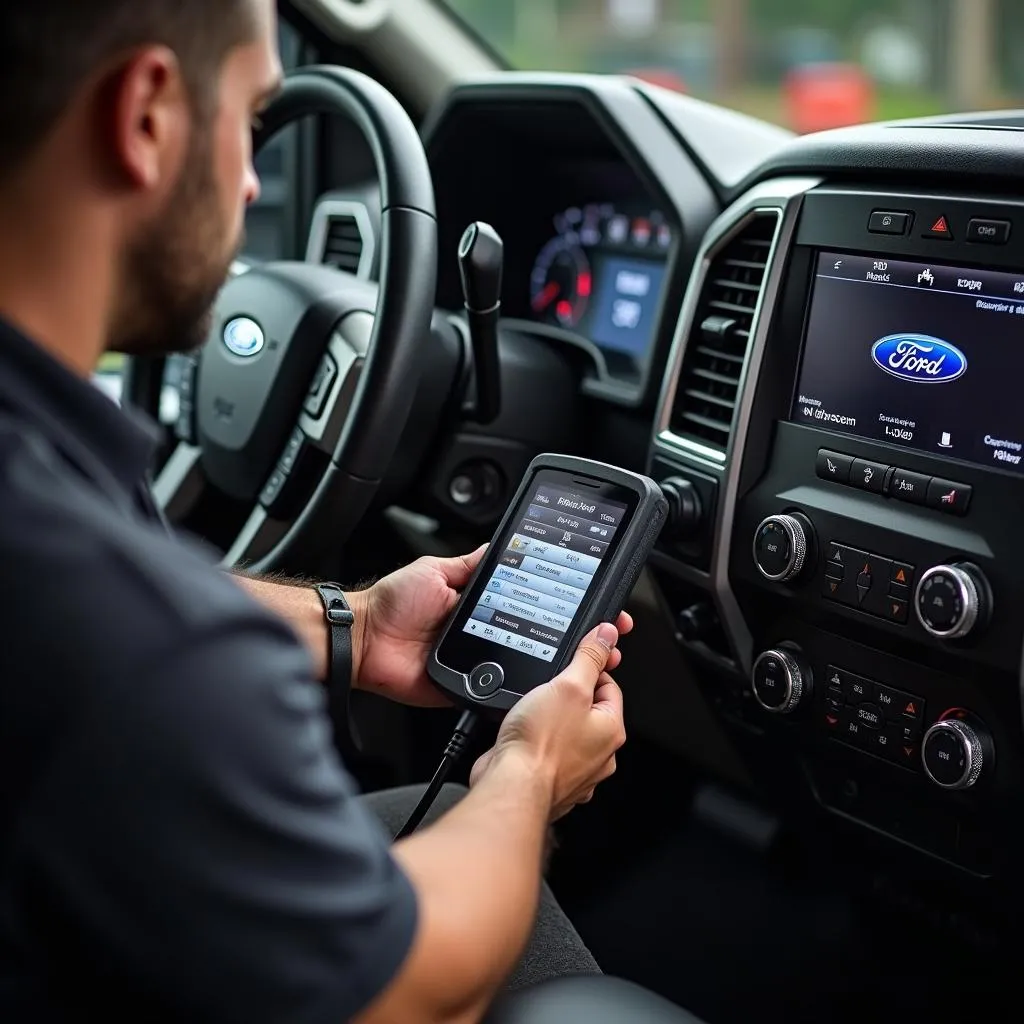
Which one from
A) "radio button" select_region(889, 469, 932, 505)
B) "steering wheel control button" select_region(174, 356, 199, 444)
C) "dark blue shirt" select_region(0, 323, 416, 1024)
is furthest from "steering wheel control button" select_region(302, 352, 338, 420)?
"dark blue shirt" select_region(0, 323, 416, 1024)

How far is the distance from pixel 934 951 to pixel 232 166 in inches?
57.7

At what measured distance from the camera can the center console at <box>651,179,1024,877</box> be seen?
121 cm

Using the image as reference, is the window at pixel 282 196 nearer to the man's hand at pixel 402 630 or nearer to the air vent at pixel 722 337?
the air vent at pixel 722 337

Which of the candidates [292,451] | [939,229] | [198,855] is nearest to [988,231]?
[939,229]

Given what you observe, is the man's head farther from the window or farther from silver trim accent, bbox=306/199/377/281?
the window

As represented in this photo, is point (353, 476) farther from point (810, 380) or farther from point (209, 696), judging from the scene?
point (209, 696)

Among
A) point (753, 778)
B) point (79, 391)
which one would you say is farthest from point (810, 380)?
point (79, 391)

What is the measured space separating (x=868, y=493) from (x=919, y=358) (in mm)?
138

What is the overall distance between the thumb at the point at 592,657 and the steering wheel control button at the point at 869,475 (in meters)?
0.32

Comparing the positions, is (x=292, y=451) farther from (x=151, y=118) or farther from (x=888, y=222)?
(x=151, y=118)

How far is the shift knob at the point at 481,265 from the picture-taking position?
1437 mm

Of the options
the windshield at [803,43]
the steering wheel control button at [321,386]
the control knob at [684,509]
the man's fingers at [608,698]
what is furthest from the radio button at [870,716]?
the windshield at [803,43]

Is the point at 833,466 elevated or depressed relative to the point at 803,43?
depressed

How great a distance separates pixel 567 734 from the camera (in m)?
1.01
